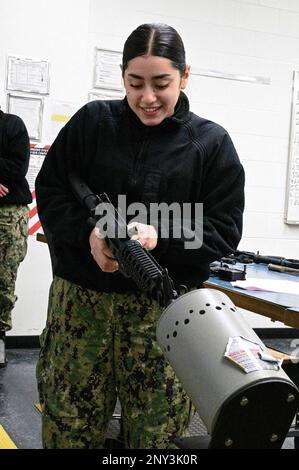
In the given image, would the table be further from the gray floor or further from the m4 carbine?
the m4 carbine

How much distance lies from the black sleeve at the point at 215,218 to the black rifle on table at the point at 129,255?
13 cm

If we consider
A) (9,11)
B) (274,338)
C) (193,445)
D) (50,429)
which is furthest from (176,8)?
(193,445)

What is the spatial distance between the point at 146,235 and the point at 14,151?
8.38ft

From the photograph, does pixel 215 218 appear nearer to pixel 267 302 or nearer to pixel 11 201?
pixel 267 302

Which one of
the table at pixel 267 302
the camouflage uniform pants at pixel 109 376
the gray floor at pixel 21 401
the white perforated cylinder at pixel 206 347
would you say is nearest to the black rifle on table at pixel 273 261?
the table at pixel 267 302

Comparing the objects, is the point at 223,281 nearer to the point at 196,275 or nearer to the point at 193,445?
the point at 196,275

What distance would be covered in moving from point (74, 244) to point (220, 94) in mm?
3489

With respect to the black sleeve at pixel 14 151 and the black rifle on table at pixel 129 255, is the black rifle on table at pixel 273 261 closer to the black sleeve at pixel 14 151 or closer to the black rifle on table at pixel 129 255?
the black sleeve at pixel 14 151

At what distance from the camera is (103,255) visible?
3.89 feet

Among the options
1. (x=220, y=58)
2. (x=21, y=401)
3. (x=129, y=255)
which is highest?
(x=220, y=58)

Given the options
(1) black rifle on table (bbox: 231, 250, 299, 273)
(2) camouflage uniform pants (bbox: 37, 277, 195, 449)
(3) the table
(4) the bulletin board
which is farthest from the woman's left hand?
(4) the bulletin board

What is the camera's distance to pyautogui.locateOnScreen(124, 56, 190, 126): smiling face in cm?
121

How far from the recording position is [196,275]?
4.37ft

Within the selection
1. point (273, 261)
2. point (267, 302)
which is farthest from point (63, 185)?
point (273, 261)
